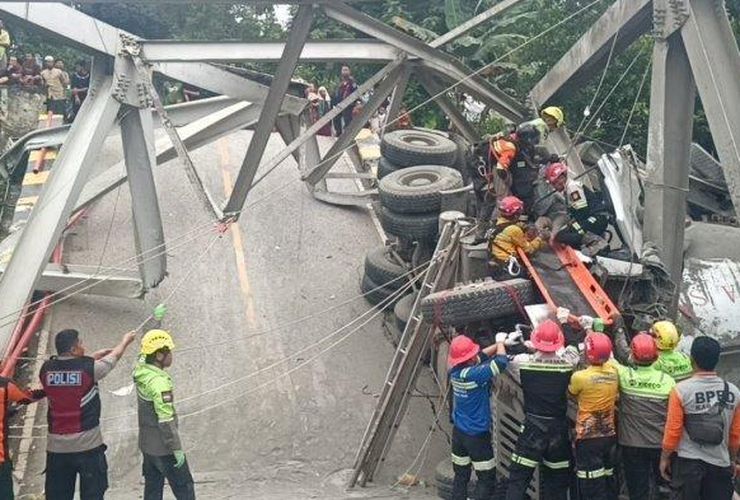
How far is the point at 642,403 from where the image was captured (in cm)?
670

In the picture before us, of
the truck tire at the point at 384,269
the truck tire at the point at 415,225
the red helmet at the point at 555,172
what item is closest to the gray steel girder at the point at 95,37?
the truck tire at the point at 384,269

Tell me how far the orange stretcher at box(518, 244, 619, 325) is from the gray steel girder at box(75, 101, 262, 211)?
5.90 m

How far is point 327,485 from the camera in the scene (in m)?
8.92

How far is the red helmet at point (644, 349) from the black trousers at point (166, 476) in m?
3.40

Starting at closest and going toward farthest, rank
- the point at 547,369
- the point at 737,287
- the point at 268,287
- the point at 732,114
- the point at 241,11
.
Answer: the point at 547,369
the point at 732,114
the point at 737,287
the point at 268,287
the point at 241,11

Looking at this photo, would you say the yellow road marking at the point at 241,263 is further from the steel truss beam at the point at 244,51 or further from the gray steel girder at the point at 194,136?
the steel truss beam at the point at 244,51

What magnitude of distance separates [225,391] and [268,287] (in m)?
2.26

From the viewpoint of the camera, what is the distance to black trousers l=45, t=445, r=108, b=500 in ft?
23.3

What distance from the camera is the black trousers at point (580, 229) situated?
8.41 meters

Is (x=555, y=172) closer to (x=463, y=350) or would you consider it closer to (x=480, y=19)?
(x=463, y=350)

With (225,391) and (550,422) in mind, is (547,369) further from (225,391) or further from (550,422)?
(225,391)

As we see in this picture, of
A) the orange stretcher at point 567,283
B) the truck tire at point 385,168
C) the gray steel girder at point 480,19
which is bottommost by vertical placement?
the orange stretcher at point 567,283

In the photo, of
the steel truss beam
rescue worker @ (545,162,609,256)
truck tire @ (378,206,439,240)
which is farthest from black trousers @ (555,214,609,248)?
the steel truss beam

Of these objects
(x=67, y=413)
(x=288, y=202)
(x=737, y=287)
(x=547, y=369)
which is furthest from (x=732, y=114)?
(x=288, y=202)
